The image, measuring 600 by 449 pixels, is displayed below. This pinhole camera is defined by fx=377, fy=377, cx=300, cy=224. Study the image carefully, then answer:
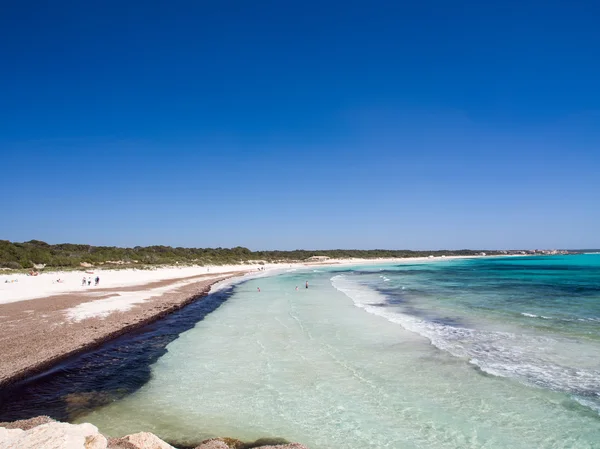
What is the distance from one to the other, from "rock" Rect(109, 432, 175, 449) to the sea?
162 cm

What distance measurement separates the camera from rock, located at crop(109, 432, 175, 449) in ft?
18.6

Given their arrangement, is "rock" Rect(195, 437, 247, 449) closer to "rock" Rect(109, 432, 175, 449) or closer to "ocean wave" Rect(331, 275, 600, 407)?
"rock" Rect(109, 432, 175, 449)

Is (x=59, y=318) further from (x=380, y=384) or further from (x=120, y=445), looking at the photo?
(x=380, y=384)

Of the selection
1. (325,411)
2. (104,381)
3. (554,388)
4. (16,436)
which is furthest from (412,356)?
(16,436)

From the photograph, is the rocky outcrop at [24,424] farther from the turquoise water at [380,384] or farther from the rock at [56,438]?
the turquoise water at [380,384]

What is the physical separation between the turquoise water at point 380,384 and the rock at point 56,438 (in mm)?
2579

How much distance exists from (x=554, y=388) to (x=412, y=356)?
14.2 ft

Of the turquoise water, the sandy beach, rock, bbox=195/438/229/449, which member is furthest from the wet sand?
rock, bbox=195/438/229/449

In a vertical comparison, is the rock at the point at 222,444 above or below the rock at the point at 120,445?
below

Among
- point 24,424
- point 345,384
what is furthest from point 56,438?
point 345,384

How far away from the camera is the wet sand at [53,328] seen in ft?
39.3

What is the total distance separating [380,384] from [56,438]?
806 cm

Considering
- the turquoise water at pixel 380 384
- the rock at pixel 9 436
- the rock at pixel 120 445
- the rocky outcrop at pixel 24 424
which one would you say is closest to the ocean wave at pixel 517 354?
the turquoise water at pixel 380 384

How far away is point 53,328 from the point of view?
1638 centimetres
